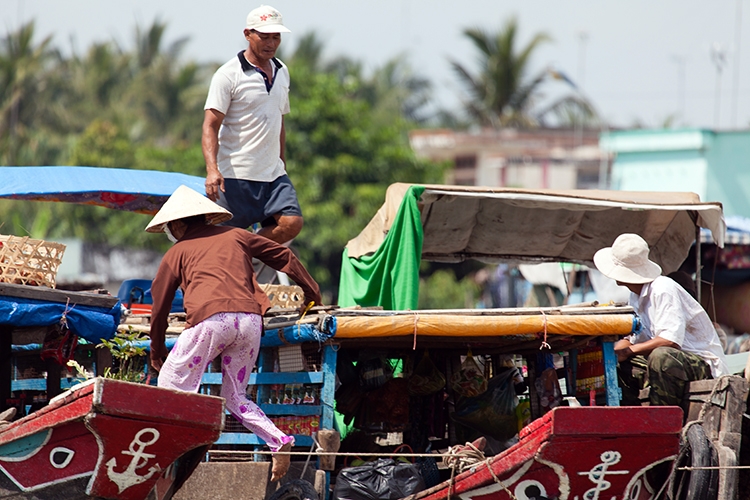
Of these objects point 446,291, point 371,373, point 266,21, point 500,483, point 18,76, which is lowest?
point 446,291

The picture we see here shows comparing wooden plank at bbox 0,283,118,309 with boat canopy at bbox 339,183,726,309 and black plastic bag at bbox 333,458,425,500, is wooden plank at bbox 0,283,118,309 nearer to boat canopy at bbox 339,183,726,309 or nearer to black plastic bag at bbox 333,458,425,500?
black plastic bag at bbox 333,458,425,500

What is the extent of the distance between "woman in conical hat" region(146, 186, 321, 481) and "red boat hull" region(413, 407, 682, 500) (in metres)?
1.12

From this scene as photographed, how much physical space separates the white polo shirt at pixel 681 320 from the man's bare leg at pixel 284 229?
2.34m

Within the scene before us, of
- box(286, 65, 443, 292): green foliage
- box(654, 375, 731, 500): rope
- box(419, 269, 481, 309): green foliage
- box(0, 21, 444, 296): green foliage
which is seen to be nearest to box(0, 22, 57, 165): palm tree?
box(0, 21, 444, 296): green foliage

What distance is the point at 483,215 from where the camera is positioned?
8.83 metres

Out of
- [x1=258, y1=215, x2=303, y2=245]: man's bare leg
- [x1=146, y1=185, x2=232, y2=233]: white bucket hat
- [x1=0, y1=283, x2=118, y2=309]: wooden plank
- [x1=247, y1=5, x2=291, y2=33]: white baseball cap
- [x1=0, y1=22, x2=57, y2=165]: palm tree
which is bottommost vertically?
[x1=0, y1=283, x2=118, y2=309]: wooden plank

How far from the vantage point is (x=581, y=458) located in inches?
195

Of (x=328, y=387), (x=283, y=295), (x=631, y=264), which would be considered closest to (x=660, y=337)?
(x=631, y=264)

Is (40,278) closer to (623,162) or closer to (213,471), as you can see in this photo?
(213,471)

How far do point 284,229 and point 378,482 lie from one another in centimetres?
190

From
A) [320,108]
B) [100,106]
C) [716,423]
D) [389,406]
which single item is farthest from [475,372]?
[100,106]

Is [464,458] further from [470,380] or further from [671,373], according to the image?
[671,373]

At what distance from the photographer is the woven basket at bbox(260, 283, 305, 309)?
7198 millimetres

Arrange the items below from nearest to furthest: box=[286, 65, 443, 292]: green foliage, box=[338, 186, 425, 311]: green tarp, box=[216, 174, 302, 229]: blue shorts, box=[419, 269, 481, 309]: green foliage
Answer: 1. box=[216, 174, 302, 229]: blue shorts
2. box=[338, 186, 425, 311]: green tarp
3. box=[286, 65, 443, 292]: green foliage
4. box=[419, 269, 481, 309]: green foliage
